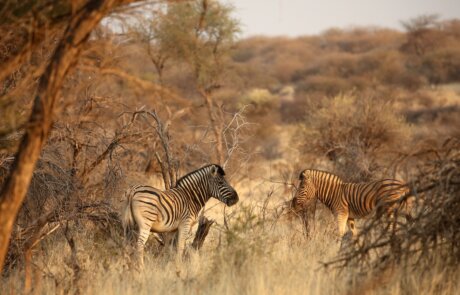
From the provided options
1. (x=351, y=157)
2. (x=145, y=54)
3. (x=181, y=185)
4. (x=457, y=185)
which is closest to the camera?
(x=457, y=185)

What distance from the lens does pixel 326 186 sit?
427 inches

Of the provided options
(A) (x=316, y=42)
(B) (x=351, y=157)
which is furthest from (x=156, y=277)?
(A) (x=316, y=42)

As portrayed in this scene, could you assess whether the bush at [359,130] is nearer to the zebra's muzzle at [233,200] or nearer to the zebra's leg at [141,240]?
the zebra's muzzle at [233,200]

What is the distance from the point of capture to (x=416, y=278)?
20.3 ft

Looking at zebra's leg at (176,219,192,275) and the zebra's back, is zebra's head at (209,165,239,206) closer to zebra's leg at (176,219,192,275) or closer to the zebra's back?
zebra's leg at (176,219,192,275)

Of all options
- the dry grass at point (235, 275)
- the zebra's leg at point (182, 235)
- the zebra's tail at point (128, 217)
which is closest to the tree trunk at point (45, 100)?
the dry grass at point (235, 275)

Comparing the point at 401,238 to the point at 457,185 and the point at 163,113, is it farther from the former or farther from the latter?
the point at 163,113

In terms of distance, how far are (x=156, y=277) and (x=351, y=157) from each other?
7963 millimetres

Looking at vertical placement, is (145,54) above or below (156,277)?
above

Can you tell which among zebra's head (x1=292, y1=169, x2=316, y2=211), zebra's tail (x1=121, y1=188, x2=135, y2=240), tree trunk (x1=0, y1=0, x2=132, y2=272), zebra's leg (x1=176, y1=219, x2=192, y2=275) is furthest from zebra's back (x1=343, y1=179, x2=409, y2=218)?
tree trunk (x1=0, y1=0, x2=132, y2=272)

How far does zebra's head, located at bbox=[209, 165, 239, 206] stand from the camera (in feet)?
30.0

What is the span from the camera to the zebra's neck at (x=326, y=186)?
1072cm

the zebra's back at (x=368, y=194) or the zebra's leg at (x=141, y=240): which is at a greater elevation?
the zebra's back at (x=368, y=194)

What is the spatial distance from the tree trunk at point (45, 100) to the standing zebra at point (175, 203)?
114 inches
